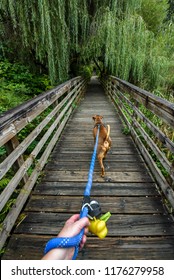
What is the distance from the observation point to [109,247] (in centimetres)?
190

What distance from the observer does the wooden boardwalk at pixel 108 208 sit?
1.88 m

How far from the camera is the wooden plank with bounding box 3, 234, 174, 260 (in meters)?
1.82

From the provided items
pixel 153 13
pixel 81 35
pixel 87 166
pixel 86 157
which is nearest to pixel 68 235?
pixel 87 166

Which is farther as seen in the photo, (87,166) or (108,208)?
(87,166)

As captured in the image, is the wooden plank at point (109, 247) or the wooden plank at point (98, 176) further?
the wooden plank at point (98, 176)

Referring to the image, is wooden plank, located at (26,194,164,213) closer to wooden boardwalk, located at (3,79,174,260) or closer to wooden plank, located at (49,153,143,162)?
wooden boardwalk, located at (3,79,174,260)

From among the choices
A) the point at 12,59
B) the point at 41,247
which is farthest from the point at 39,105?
the point at 12,59

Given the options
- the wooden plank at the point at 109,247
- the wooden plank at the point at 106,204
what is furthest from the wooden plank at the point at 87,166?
the wooden plank at the point at 109,247

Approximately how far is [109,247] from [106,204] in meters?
0.60

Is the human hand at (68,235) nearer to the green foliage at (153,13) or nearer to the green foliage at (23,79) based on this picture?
the green foliage at (23,79)

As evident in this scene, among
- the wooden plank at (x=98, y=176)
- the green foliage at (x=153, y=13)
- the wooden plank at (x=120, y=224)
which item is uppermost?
the green foliage at (x=153, y=13)

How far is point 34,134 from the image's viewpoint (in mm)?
2633

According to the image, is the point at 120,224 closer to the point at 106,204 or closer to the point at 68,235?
the point at 106,204
